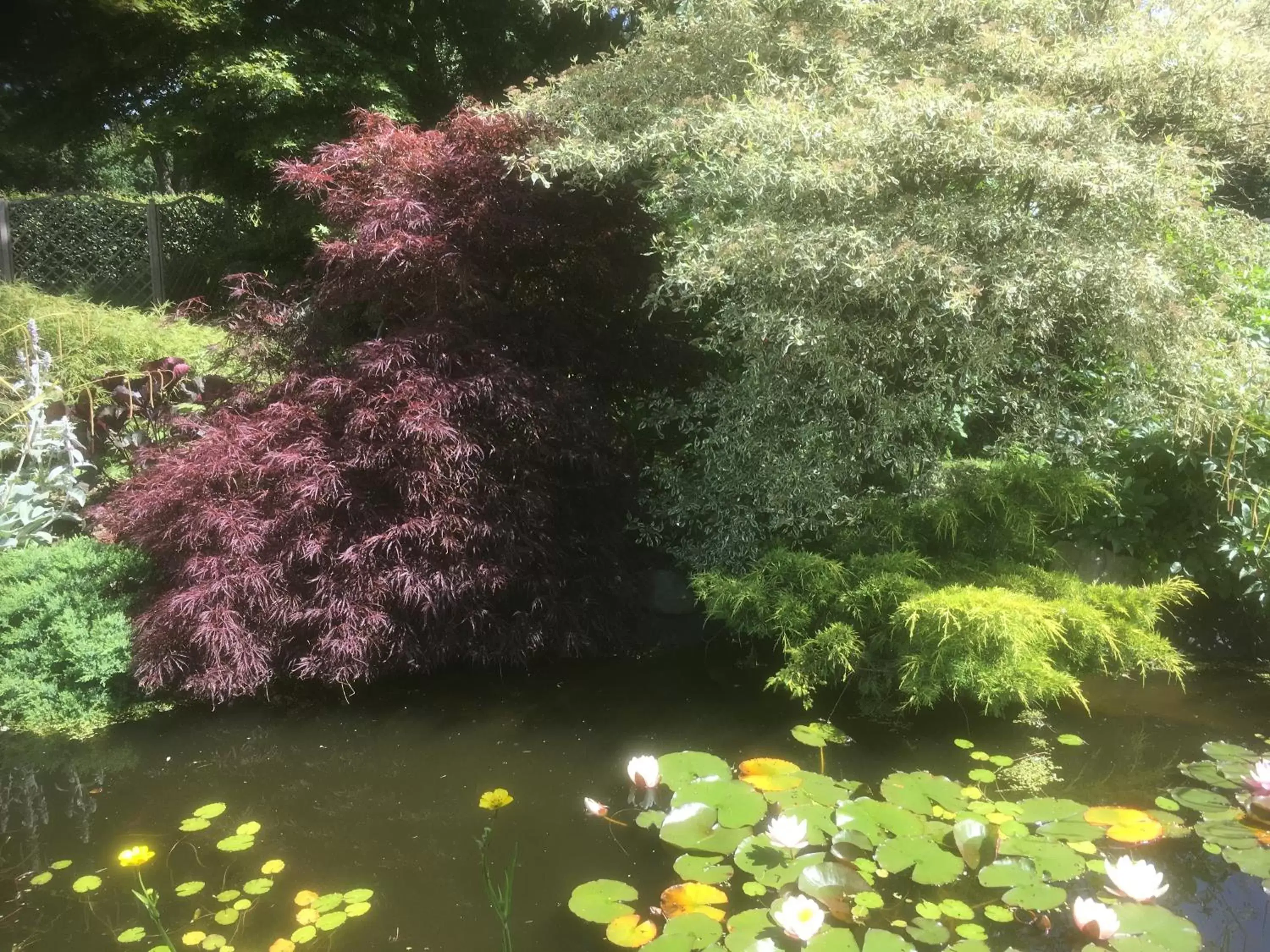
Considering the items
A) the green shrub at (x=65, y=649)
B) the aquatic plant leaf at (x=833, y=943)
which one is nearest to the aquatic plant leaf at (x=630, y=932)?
the aquatic plant leaf at (x=833, y=943)

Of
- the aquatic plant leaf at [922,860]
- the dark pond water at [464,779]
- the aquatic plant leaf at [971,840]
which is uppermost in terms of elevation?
the aquatic plant leaf at [971,840]

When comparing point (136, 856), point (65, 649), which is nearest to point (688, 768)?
point (136, 856)

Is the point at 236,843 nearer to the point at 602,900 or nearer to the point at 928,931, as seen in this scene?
the point at 602,900

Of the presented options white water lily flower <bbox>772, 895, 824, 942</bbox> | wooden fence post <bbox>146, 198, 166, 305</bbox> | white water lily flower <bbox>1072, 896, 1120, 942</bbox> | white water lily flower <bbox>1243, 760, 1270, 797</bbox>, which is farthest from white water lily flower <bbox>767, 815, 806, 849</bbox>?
wooden fence post <bbox>146, 198, 166, 305</bbox>

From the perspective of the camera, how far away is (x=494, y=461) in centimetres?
368

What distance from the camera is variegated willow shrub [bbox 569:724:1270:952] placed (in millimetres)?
1959

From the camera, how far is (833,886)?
2074mm

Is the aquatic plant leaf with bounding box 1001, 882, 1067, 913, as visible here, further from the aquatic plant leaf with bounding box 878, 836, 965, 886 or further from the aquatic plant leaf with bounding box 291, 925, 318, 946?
the aquatic plant leaf with bounding box 291, 925, 318, 946

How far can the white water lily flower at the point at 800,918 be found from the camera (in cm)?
181

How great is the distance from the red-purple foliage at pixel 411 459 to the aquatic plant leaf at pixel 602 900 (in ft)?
5.12

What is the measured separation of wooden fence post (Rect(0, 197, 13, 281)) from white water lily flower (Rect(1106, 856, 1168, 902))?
939 centimetres

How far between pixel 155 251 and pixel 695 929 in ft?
28.2

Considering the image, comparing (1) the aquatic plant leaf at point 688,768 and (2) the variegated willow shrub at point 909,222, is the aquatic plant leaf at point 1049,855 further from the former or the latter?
(2) the variegated willow shrub at point 909,222

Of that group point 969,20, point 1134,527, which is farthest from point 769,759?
point 969,20
